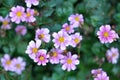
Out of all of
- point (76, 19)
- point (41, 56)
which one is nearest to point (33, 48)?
point (41, 56)

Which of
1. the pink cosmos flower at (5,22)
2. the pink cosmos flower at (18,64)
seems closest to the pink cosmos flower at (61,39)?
the pink cosmos flower at (5,22)

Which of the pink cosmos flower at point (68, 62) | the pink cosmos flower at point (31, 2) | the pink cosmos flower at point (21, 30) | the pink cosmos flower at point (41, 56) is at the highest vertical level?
the pink cosmos flower at point (21, 30)

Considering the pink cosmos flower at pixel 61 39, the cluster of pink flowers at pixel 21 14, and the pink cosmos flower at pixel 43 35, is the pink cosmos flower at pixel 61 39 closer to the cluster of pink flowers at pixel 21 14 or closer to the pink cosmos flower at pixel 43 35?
the pink cosmos flower at pixel 43 35

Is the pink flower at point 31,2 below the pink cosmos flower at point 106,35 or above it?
above

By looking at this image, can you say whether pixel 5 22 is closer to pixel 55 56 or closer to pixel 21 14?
pixel 21 14

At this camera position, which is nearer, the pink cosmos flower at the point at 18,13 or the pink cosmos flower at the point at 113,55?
the pink cosmos flower at the point at 18,13

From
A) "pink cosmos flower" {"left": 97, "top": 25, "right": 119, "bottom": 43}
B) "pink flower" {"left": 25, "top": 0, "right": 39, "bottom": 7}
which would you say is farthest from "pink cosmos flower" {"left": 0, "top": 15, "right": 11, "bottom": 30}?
"pink cosmos flower" {"left": 97, "top": 25, "right": 119, "bottom": 43}

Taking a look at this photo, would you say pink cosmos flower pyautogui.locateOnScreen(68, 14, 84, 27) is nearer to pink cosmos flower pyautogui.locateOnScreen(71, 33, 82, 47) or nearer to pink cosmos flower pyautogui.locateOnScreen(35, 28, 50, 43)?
pink cosmos flower pyautogui.locateOnScreen(71, 33, 82, 47)
